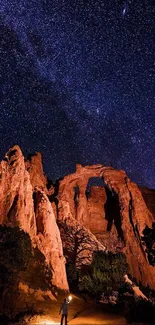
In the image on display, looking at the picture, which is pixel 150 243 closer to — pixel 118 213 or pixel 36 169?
pixel 36 169

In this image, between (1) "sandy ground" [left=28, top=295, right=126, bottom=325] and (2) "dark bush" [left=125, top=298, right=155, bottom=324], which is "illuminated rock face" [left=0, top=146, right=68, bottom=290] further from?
(2) "dark bush" [left=125, top=298, right=155, bottom=324]

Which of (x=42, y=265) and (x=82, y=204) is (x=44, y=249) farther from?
(x=82, y=204)

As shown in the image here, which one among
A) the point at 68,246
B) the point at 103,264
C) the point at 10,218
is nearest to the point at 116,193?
the point at 68,246

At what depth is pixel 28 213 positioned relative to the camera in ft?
94.9

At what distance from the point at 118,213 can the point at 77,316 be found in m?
44.2

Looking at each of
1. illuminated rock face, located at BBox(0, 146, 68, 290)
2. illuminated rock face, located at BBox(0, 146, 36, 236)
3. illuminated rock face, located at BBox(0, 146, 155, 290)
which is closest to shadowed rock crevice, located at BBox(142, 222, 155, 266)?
illuminated rock face, located at BBox(0, 146, 155, 290)

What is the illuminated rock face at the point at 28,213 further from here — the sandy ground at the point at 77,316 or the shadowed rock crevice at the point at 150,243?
the shadowed rock crevice at the point at 150,243

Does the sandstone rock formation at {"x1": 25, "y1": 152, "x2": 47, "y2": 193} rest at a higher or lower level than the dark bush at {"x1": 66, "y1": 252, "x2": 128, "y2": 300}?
higher

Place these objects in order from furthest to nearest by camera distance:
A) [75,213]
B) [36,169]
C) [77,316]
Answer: [75,213]
[36,169]
[77,316]

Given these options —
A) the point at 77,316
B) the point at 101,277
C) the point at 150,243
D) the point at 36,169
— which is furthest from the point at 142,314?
the point at 36,169

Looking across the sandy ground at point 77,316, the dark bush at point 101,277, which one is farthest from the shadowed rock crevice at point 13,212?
the dark bush at point 101,277

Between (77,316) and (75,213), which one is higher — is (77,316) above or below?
below

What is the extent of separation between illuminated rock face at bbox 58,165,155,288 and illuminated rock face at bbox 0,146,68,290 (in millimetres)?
20045

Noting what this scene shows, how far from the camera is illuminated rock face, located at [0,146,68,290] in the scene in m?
27.2
